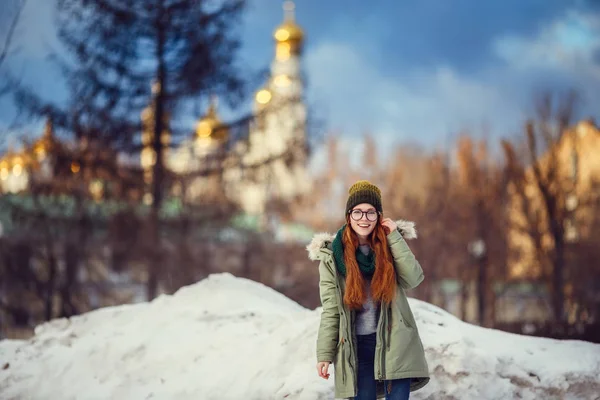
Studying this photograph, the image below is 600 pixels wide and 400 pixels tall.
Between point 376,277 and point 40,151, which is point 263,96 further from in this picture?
point 376,277

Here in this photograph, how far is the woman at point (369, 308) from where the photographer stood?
3605 mm

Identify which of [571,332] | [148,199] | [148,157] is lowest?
[571,332]

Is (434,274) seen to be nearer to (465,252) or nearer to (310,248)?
(465,252)

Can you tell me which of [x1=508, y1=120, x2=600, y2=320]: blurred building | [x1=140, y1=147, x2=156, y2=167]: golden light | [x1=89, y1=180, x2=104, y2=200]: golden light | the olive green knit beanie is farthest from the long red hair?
[x1=508, y1=120, x2=600, y2=320]: blurred building

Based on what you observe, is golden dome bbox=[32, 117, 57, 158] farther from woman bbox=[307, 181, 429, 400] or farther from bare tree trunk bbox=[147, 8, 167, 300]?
woman bbox=[307, 181, 429, 400]

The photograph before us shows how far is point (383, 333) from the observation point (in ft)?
11.9

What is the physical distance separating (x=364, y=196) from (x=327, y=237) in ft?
1.17

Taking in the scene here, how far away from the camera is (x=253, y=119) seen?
16953mm

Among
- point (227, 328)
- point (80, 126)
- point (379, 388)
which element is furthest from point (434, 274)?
point (379, 388)

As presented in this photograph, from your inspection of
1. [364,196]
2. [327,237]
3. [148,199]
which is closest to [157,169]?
[148,199]

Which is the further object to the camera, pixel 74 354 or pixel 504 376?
pixel 74 354

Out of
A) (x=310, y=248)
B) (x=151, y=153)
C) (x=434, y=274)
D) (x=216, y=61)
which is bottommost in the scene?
(x=434, y=274)

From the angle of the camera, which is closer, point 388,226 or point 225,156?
point 388,226

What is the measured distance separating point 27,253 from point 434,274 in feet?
51.7
